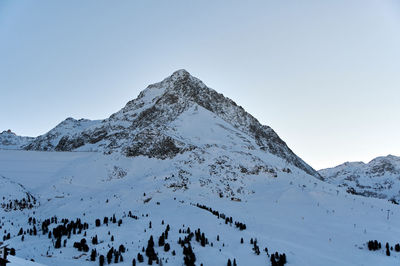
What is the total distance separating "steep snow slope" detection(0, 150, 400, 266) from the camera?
23781mm

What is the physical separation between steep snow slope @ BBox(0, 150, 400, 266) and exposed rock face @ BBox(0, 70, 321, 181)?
13.0 feet

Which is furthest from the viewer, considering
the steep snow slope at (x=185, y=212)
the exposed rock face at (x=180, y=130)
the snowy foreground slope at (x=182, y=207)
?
the exposed rock face at (x=180, y=130)

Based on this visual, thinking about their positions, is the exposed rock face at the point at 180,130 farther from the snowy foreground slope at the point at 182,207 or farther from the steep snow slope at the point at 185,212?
the steep snow slope at the point at 185,212

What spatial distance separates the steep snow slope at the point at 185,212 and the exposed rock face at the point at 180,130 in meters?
3.96

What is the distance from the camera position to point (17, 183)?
4519 cm

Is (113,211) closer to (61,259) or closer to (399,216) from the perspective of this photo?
(61,259)

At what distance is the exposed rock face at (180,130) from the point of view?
57406 millimetres

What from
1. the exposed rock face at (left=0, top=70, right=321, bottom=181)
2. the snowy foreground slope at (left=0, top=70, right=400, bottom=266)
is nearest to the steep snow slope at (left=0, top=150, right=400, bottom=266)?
the snowy foreground slope at (left=0, top=70, right=400, bottom=266)

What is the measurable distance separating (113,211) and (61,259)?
1319cm

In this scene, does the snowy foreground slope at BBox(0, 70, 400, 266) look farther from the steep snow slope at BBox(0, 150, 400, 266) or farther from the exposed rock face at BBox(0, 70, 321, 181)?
the exposed rock face at BBox(0, 70, 321, 181)

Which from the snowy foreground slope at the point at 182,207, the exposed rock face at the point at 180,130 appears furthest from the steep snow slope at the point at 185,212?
the exposed rock face at the point at 180,130

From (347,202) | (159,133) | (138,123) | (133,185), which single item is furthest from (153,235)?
(138,123)

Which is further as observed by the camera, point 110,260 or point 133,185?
point 133,185

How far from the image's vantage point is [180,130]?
6531cm
